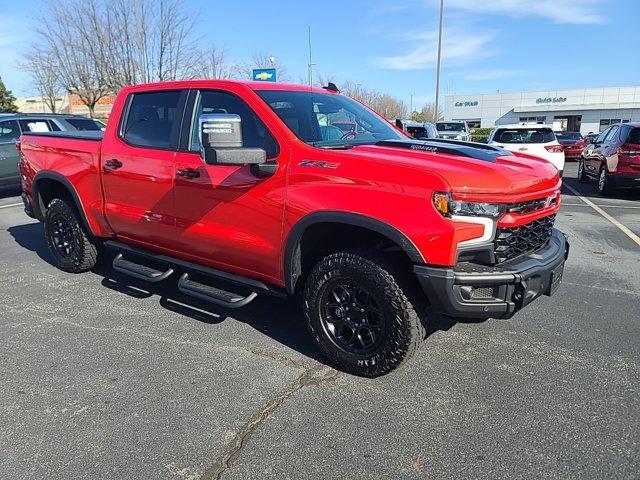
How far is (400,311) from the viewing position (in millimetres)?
3100

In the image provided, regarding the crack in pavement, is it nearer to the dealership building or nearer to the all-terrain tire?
the all-terrain tire

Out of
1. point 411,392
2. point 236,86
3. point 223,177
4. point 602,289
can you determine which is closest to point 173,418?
point 411,392

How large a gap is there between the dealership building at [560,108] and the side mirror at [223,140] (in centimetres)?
5659

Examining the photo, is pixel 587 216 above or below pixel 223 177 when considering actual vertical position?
below

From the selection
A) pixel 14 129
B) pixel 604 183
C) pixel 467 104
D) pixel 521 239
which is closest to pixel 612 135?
pixel 604 183

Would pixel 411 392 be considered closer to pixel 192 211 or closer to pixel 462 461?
pixel 462 461

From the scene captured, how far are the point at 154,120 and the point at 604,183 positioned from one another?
33.5 ft

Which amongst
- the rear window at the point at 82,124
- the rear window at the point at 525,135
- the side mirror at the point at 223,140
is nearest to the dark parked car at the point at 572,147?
the rear window at the point at 525,135

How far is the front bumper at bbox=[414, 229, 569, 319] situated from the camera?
9.58 feet

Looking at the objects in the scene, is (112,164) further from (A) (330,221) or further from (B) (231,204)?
(A) (330,221)

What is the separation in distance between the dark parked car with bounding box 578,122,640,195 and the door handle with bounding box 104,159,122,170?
9602 mm

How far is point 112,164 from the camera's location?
4.62m

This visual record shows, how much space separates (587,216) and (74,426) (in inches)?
342

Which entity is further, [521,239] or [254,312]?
[254,312]
